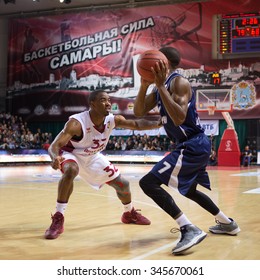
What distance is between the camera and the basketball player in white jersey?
4652 millimetres

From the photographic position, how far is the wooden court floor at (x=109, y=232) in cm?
365

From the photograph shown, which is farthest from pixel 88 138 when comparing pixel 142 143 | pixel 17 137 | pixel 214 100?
pixel 17 137

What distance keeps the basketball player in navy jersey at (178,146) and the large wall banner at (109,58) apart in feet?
52.5

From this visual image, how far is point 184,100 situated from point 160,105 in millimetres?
347

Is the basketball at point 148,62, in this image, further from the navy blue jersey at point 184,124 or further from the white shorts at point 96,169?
the white shorts at point 96,169

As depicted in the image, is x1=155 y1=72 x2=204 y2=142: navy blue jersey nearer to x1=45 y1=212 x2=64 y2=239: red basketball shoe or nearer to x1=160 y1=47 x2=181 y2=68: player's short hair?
x1=160 y1=47 x2=181 y2=68: player's short hair

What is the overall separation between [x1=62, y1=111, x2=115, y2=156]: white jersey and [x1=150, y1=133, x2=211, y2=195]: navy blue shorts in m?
1.18

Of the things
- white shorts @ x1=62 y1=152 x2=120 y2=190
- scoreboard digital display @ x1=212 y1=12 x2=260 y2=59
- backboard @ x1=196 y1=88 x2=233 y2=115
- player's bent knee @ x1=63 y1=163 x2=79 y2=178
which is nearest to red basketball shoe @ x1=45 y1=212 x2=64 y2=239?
player's bent knee @ x1=63 y1=163 x2=79 y2=178

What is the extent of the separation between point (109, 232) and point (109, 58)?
64.1 ft

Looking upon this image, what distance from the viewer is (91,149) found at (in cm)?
496

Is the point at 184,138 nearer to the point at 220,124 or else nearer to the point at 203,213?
the point at 203,213

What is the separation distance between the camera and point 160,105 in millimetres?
3980

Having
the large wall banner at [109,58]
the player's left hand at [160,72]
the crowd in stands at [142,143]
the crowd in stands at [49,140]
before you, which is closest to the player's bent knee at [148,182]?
the player's left hand at [160,72]

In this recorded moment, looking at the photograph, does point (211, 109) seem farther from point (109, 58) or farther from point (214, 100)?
point (109, 58)
